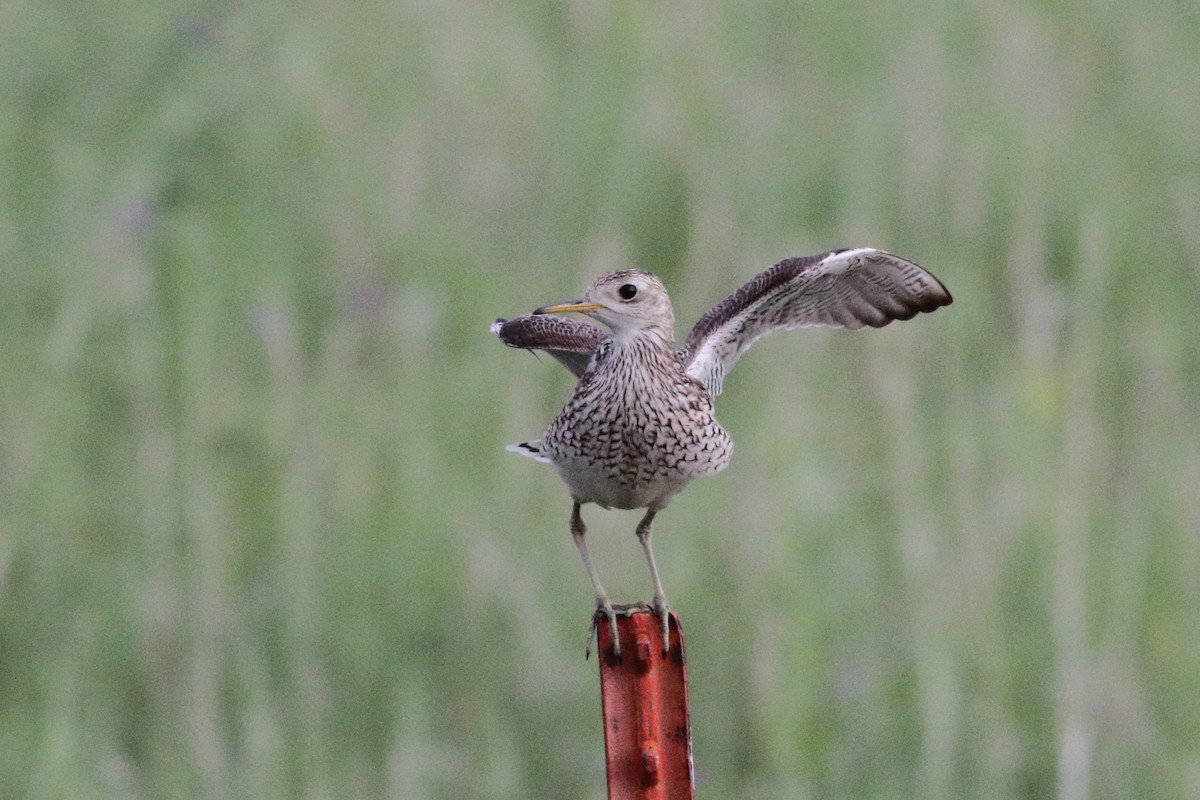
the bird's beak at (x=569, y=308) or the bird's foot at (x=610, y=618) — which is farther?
the bird's beak at (x=569, y=308)

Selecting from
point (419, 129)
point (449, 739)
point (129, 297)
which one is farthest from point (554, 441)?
point (419, 129)

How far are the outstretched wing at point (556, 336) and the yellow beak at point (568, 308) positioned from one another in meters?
0.15

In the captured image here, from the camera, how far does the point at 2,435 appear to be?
5492 mm

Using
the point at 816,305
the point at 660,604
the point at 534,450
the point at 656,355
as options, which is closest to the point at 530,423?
the point at 816,305

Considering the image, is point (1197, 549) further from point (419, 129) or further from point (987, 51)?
point (419, 129)

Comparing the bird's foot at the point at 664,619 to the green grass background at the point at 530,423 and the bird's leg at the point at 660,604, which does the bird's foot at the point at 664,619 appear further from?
the green grass background at the point at 530,423

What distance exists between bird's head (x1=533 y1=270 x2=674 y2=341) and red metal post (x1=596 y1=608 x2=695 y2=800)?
1126 mm

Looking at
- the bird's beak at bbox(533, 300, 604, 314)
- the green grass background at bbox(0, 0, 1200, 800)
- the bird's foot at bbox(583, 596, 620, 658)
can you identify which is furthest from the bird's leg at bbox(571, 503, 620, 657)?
the green grass background at bbox(0, 0, 1200, 800)

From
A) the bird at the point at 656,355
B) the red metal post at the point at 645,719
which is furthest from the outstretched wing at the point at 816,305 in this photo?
the red metal post at the point at 645,719

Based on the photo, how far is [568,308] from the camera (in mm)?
3518

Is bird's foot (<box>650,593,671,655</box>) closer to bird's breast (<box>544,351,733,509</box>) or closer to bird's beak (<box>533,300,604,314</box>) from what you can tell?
bird's breast (<box>544,351,733,509</box>)

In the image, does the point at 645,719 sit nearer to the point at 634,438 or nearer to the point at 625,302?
the point at 634,438

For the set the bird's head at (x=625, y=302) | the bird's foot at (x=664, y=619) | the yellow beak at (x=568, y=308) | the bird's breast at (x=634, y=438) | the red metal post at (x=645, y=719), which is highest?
the bird's head at (x=625, y=302)

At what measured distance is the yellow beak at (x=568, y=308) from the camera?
347 centimetres
